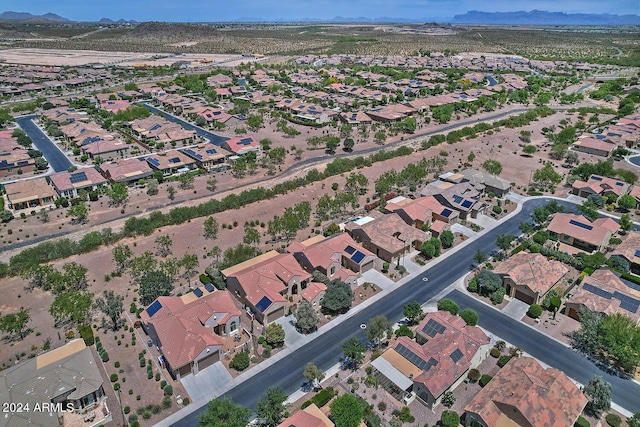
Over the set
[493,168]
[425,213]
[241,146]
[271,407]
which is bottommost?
[271,407]

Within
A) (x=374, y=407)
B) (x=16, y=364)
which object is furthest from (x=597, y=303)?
(x=16, y=364)

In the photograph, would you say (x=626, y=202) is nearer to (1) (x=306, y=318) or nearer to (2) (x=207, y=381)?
(1) (x=306, y=318)

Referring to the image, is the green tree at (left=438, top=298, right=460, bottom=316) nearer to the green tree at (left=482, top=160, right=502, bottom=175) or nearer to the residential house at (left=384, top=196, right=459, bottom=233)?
the residential house at (left=384, top=196, right=459, bottom=233)

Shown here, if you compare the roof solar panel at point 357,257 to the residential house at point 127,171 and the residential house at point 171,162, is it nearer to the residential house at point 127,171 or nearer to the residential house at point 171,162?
the residential house at point 171,162

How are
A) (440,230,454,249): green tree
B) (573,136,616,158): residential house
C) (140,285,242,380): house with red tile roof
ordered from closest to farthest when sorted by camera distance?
(140,285,242,380): house with red tile roof
(440,230,454,249): green tree
(573,136,616,158): residential house

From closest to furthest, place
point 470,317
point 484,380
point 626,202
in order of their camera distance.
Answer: point 484,380 < point 470,317 < point 626,202

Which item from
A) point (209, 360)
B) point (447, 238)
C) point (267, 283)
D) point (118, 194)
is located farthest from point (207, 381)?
point (118, 194)

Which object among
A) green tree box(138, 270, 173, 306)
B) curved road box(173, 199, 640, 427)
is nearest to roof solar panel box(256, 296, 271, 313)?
curved road box(173, 199, 640, 427)

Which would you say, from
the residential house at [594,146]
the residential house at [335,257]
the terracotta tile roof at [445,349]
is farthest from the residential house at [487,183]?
the terracotta tile roof at [445,349]
